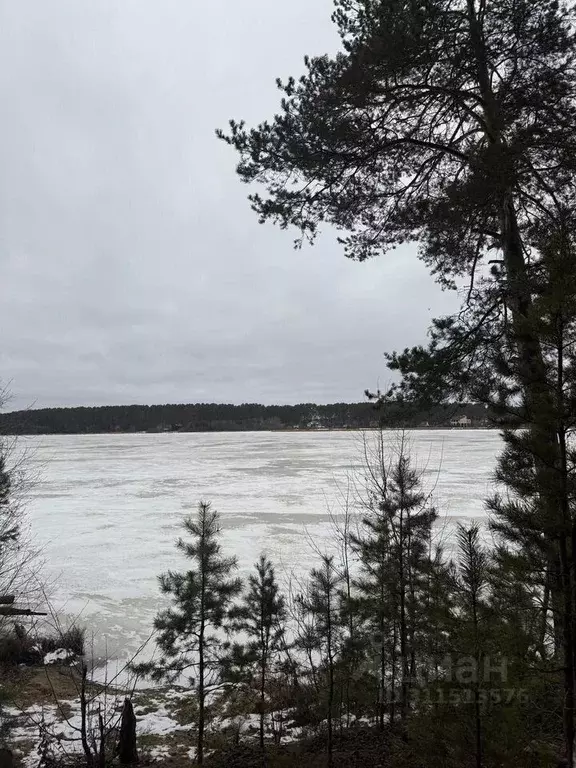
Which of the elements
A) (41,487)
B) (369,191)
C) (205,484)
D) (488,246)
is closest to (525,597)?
(488,246)

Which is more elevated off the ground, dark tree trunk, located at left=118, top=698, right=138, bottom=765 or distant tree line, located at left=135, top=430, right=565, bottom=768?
distant tree line, located at left=135, top=430, right=565, bottom=768

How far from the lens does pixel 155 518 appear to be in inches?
774

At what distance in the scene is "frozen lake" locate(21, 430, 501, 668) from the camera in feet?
40.8

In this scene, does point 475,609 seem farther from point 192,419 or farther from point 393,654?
point 192,419

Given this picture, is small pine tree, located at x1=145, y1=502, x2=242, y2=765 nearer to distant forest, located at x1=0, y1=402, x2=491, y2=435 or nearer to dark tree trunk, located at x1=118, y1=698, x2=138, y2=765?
dark tree trunk, located at x1=118, y1=698, x2=138, y2=765

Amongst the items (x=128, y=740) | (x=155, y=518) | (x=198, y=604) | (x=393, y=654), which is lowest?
(x=128, y=740)

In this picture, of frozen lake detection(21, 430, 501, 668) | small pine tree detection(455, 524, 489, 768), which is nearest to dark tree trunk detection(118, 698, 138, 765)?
frozen lake detection(21, 430, 501, 668)

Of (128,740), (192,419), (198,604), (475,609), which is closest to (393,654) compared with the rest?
(198,604)

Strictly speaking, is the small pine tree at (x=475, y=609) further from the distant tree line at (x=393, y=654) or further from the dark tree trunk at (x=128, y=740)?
the dark tree trunk at (x=128, y=740)

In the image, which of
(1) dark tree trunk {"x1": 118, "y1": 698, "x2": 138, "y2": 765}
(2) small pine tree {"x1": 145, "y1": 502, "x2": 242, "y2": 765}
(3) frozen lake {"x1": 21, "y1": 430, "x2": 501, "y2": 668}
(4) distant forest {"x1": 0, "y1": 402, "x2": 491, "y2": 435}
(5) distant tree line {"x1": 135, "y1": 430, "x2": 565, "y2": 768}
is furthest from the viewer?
(4) distant forest {"x1": 0, "y1": 402, "x2": 491, "y2": 435}

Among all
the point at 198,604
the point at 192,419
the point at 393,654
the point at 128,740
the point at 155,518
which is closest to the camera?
the point at 393,654

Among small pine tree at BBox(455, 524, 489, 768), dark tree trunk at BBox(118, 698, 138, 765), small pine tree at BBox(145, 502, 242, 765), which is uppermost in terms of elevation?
small pine tree at BBox(455, 524, 489, 768)

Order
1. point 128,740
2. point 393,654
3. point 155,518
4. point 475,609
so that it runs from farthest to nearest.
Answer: point 155,518 < point 128,740 < point 393,654 < point 475,609

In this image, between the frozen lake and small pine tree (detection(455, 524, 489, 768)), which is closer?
small pine tree (detection(455, 524, 489, 768))
